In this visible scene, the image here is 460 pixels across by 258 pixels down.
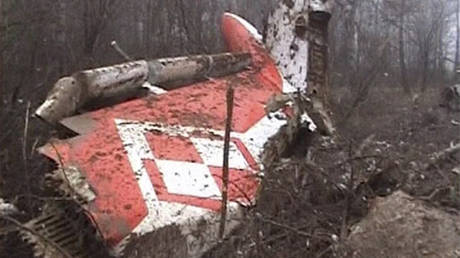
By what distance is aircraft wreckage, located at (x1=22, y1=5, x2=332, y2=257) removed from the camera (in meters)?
3.18

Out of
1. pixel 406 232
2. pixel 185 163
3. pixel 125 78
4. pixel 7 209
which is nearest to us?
pixel 406 232

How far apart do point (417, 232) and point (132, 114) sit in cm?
168

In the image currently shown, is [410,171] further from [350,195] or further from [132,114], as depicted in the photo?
[132,114]

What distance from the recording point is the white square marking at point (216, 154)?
12.0 ft

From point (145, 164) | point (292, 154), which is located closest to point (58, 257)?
point (145, 164)

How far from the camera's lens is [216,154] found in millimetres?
3725

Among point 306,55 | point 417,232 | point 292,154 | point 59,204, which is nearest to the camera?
point 417,232

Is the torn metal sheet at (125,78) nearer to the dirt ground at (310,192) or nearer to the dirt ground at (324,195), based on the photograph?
the dirt ground at (310,192)

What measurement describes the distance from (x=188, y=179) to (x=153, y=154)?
0.25 metres

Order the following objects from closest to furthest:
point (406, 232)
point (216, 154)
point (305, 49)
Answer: point (406, 232)
point (216, 154)
point (305, 49)

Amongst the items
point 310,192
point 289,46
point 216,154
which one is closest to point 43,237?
point 216,154

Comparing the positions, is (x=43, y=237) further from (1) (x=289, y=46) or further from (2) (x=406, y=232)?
(1) (x=289, y=46)

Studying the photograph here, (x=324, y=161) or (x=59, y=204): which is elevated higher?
(x=59, y=204)

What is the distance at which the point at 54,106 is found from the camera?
380 cm
